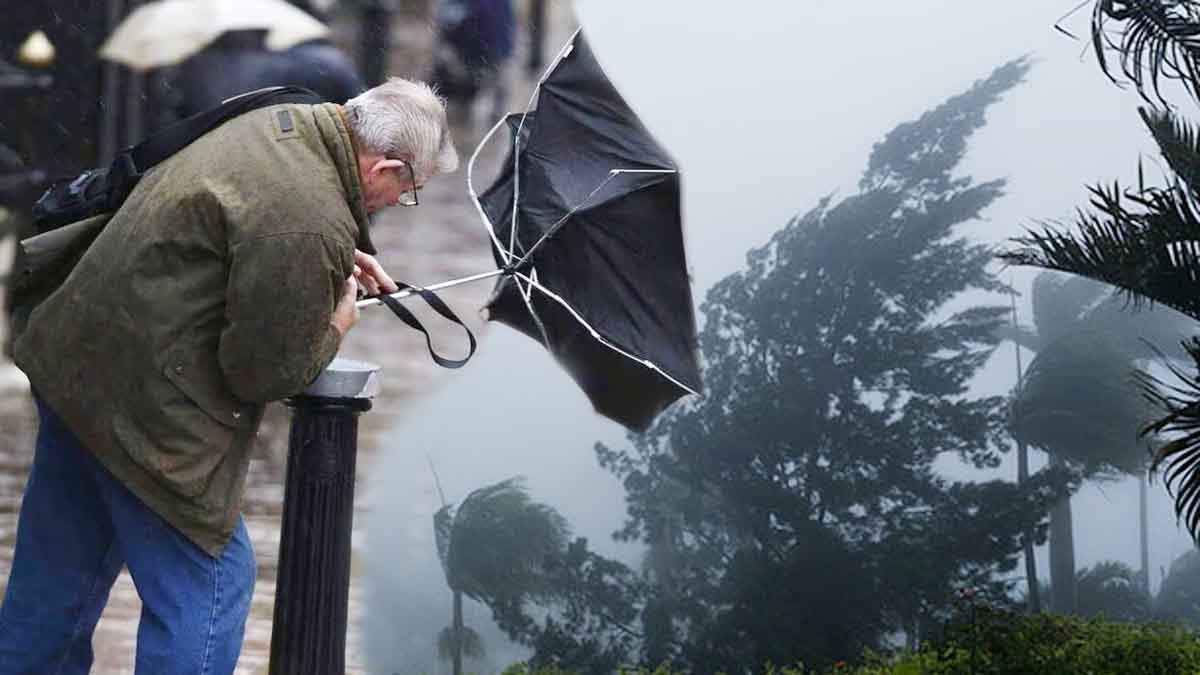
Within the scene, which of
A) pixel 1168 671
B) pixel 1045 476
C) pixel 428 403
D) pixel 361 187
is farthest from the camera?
pixel 428 403

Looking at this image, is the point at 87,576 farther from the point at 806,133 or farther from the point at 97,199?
the point at 806,133

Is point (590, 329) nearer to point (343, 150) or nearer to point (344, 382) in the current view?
point (344, 382)

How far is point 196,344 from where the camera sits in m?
2.88

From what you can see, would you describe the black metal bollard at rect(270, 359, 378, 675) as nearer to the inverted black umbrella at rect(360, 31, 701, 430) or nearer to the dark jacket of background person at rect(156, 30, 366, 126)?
the inverted black umbrella at rect(360, 31, 701, 430)

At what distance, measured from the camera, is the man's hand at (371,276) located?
328cm

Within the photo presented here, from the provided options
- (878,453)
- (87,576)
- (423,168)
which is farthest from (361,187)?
(878,453)

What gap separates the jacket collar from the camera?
295cm

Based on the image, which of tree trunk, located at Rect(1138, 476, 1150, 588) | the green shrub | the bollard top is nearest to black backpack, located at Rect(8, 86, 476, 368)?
the bollard top

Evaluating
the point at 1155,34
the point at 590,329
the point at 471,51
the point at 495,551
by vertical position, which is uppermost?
the point at 471,51

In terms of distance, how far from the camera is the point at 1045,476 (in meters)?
4.70

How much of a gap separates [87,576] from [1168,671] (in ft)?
9.15

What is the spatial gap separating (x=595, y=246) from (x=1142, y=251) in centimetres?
149

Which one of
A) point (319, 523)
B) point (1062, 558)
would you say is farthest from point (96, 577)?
point (1062, 558)

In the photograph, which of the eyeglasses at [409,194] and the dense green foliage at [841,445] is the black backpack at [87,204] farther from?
the dense green foliage at [841,445]
